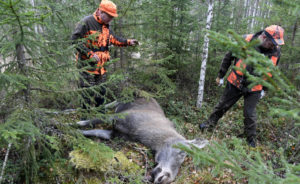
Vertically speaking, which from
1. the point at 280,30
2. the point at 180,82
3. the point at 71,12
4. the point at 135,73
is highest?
the point at 71,12

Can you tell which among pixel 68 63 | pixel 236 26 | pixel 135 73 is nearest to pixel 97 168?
pixel 68 63

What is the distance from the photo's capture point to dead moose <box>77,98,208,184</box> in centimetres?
366

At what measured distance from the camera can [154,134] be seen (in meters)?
4.46

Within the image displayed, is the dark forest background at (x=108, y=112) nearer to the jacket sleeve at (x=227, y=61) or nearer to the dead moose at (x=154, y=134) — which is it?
the dead moose at (x=154, y=134)

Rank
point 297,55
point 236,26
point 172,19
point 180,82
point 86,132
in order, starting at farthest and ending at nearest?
point 236,26
point 180,82
point 297,55
point 172,19
point 86,132

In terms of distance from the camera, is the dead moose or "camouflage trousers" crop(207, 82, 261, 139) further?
"camouflage trousers" crop(207, 82, 261, 139)

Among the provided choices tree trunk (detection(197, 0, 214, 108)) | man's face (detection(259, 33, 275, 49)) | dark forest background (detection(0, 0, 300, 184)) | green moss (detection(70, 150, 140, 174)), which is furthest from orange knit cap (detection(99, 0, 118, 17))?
man's face (detection(259, 33, 275, 49))

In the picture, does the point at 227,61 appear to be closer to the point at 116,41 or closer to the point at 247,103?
the point at 247,103

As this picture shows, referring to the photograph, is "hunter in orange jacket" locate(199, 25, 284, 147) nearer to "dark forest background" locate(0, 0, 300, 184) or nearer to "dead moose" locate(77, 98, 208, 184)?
"dark forest background" locate(0, 0, 300, 184)

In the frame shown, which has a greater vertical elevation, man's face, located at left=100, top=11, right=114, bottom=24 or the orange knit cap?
the orange knit cap

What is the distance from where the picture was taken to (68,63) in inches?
126

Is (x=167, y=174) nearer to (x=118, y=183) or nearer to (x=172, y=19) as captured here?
(x=118, y=183)

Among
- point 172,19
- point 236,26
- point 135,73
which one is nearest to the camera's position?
point 135,73

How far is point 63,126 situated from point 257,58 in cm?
298
